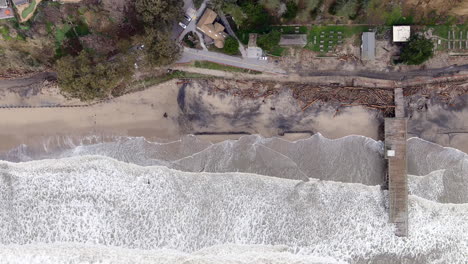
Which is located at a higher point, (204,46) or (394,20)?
(394,20)

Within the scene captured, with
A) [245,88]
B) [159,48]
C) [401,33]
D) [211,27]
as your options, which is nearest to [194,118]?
[245,88]

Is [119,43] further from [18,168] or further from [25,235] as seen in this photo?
[25,235]

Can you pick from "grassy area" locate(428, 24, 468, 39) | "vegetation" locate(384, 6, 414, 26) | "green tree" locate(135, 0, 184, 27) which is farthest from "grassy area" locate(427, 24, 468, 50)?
"green tree" locate(135, 0, 184, 27)

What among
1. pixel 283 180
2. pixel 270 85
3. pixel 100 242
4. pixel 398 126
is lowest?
pixel 100 242

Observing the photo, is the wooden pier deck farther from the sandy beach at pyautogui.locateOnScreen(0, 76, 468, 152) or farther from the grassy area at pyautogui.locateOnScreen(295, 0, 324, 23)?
the grassy area at pyautogui.locateOnScreen(295, 0, 324, 23)

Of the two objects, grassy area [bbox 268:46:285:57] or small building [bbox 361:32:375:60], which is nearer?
small building [bbox 361:32:375:60]

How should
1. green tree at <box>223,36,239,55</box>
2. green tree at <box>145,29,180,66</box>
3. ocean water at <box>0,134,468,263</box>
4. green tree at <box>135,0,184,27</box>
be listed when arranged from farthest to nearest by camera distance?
ocean water at <box>0,134,468,263</box> → green tree at <box>223,36,239,55</box> → green tree at <box>145,29,180,66</box> → green tree at <box>135,0,184,27</box>

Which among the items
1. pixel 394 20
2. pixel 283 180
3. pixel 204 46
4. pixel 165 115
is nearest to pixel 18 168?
pixel 165 115

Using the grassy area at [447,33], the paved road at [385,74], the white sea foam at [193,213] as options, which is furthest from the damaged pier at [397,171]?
the grassy area at [447,33]
